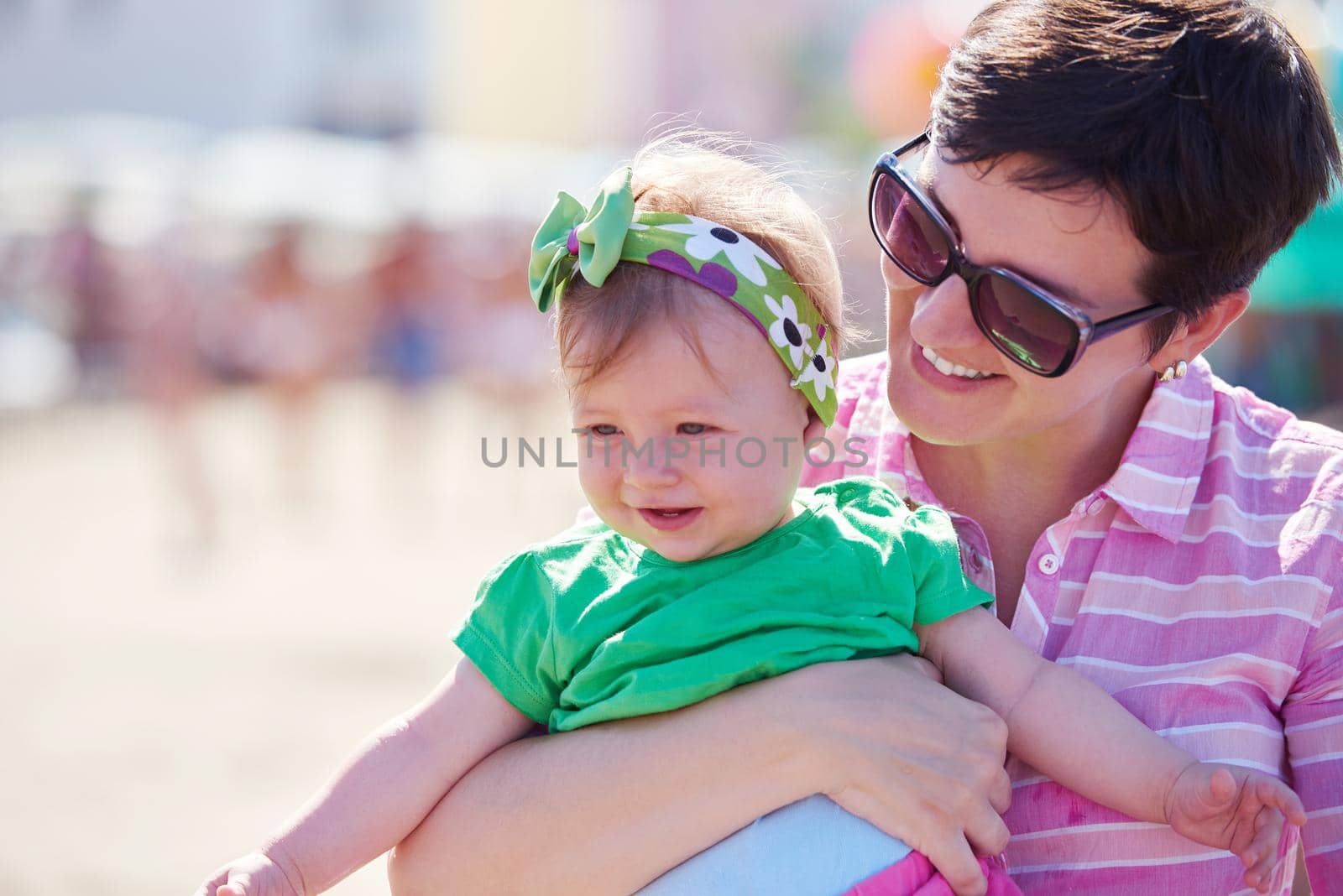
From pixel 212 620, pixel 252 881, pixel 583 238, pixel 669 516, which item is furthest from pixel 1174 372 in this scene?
pixel 212 620

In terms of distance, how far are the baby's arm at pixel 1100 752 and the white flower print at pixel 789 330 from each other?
0.49 m

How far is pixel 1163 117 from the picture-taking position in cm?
203

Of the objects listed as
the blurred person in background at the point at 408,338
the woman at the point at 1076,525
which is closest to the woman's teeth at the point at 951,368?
the woman at the point at 1076,525

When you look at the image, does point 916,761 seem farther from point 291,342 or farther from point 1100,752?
point 291,342

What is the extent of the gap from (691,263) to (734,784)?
0.81 meters

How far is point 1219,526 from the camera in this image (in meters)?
2.14

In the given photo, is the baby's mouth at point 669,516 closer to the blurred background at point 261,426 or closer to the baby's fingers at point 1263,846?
the blurred background at point 261,426

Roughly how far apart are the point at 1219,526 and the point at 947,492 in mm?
480

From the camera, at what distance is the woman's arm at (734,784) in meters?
1.92

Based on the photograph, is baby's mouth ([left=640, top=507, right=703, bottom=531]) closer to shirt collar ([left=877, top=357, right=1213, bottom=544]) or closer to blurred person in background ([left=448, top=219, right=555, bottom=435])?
shirt collar ([left=877, top=357, right=1213, bottom=544])

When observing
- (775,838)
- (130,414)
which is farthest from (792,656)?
(130,414)

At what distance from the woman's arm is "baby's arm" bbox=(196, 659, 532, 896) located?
0.07 m

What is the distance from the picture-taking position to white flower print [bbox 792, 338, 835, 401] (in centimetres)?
218

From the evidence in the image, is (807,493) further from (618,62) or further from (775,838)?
(618,62)
